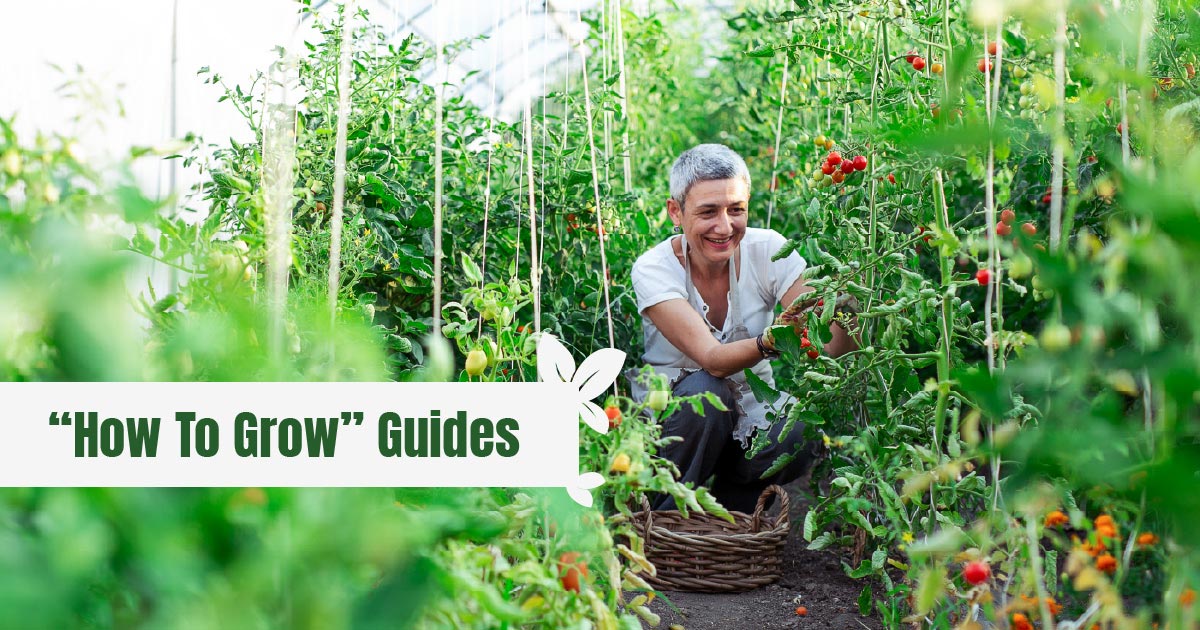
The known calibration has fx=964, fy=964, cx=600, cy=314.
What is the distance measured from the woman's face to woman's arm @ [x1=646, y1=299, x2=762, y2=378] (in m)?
0.15

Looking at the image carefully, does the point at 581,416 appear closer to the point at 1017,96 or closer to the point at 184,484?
the point at 184,484

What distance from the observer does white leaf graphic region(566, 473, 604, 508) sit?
33.5 inches

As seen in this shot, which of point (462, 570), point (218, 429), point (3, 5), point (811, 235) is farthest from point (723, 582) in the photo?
point (3, 5)

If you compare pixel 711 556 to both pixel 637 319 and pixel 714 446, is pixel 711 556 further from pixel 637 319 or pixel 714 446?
pixel 637 319

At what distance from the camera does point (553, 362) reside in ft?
3.07

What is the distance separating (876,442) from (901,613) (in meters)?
0.32

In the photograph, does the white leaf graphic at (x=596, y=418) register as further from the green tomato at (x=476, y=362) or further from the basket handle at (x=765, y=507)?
the basket handle at (x=765, y=507)

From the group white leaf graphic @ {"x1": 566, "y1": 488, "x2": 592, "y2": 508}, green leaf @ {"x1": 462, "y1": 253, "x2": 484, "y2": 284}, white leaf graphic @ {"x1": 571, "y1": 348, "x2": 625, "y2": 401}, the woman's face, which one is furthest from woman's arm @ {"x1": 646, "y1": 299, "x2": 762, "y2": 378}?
white leaf graphic @ {"x1": 566, "y1": 488, "x2": 592, "y2": 508}

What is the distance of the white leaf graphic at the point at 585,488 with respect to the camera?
0.85 m

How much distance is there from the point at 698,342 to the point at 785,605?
1.77ft

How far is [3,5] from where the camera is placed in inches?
44.9

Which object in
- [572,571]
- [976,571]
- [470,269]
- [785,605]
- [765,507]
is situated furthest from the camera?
[765,507]

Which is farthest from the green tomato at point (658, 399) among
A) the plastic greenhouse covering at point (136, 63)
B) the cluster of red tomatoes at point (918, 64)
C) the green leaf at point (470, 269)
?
the cluster of red tomatoes at point (918, 64)

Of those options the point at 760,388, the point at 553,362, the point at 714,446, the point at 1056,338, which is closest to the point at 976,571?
the point at 1056,338
